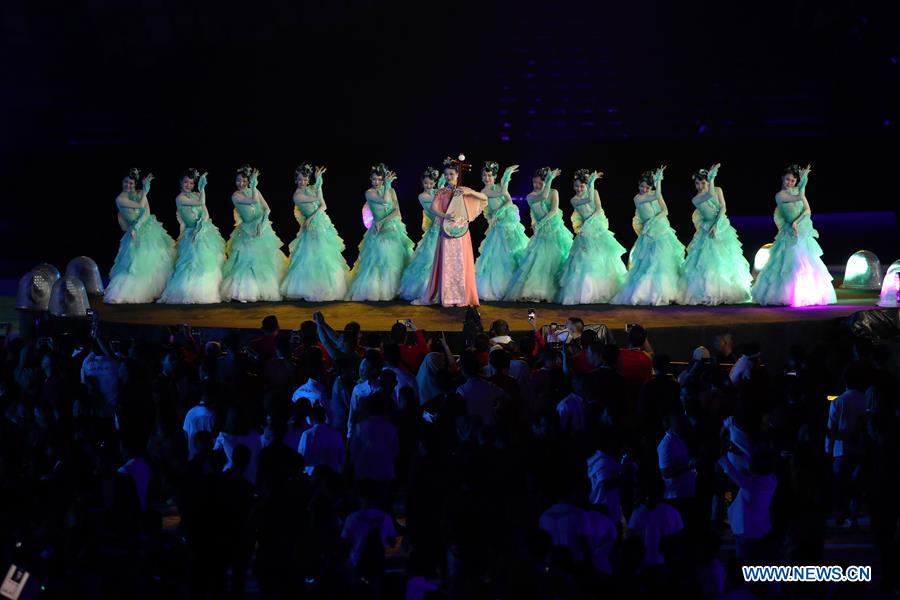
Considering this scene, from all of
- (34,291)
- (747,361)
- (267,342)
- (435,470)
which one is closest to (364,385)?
(435,470)

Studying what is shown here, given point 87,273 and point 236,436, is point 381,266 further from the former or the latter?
point 236,436

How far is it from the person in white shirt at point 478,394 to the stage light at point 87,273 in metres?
10.6

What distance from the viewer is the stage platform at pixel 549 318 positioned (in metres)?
12.6

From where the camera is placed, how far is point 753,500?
6.18 metres

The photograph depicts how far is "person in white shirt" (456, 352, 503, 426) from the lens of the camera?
7.42 metres

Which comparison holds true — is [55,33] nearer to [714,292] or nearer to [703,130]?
[703,130]

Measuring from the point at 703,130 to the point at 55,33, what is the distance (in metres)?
12.1

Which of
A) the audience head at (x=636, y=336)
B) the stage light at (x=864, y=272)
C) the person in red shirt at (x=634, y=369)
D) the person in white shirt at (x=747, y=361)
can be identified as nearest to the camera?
the person in white shirt at (x=747, y=361)

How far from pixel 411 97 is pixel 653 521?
1765 cm

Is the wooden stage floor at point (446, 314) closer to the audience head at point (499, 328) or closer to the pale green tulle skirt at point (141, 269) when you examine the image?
the pale green tulle skirt at point (141, 269)

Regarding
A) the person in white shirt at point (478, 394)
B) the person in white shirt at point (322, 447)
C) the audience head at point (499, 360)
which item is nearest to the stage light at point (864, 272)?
the audience head at point (499, 360)

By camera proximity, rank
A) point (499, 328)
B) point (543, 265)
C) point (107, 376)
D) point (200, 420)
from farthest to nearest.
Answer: point (543, 265), point (499, 328), point (107, 376), point (200, 420)

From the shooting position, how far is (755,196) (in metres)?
23.2

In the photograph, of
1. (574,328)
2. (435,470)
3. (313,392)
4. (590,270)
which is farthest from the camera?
(590,270)
